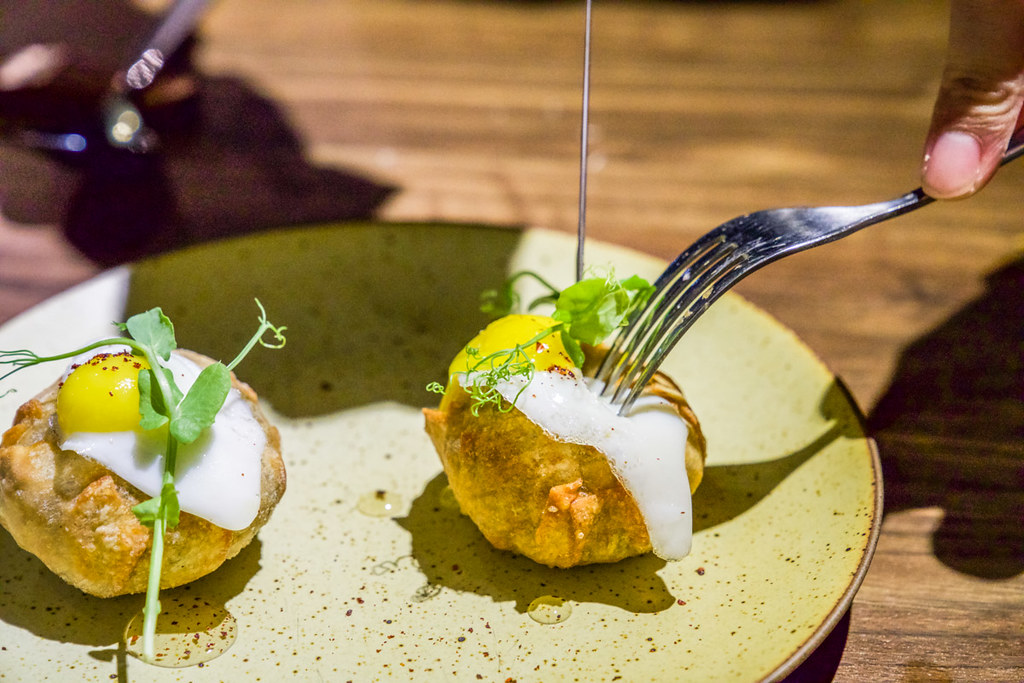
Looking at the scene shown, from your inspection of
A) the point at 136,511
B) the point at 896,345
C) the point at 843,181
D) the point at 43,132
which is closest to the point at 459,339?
the point at 136,511

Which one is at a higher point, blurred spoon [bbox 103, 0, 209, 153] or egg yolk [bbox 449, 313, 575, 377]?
blurred spoon [bbox 103, 0, 209, 153]

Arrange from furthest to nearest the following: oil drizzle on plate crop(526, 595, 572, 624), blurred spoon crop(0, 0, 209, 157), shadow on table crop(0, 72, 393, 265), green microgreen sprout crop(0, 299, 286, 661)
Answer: blurred spoon crop(0, 0, 209, 157), shadow on table crop(0, 72, 393, 265), oil drizzle on plate crop(526, 595, 572, 624), green microgreen sprout crop(0, 299, 286, 661)

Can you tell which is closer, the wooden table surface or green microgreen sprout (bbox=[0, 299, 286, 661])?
green microgreen sprout (bbox=[0, 299, 286, 661])

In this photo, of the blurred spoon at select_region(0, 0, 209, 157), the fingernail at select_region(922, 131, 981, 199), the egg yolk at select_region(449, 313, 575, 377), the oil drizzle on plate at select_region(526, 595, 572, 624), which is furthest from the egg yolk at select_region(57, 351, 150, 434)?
the blurred spoon at select_region(0, 0, 209, 157)

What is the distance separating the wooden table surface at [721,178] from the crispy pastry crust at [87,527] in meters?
1.20

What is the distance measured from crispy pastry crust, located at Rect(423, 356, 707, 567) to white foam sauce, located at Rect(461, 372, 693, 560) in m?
0.03

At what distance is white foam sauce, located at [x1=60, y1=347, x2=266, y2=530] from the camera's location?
5.78 ft

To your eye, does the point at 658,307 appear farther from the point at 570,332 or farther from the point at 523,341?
the point at 523,341

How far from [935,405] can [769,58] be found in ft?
8.06

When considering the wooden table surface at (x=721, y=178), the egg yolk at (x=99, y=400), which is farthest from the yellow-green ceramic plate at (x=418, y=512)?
the egg yolk at (x=99, y=400)

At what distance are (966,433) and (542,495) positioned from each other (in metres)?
1.27

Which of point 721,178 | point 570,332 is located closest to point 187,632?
point 570,332

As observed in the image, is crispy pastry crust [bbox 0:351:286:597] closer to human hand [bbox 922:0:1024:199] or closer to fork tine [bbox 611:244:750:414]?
fork tine [bbox 611:244:750:414]

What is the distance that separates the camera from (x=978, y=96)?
1991mm
